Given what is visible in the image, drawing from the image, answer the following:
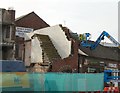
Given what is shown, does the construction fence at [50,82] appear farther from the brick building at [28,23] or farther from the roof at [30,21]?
the roof at [30,21]

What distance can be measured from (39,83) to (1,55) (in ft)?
82.5

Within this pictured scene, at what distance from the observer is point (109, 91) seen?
2131 centimetres

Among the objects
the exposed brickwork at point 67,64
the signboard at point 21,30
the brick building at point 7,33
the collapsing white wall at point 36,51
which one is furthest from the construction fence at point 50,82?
the signboard at point 21,30

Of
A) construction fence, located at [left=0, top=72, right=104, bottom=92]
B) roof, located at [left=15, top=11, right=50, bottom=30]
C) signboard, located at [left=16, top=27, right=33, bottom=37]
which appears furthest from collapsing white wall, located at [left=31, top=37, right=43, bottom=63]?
construction fence, located at [left=0, top=72, right=104, bottom=92]

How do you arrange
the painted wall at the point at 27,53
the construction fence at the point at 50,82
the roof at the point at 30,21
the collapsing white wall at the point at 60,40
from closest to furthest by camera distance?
the construction fence at the point at 50,82 < the collapsing white wall at the point at 60,40 < the painted wall at the point at 27,53 < the roof at the point at 30,21

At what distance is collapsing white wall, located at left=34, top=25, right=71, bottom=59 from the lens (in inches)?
1622

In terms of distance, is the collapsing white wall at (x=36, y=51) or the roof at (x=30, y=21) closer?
the collapsing white wall at (x=36, y=51)

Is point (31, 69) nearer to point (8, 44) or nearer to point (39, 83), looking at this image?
point (8, 44)

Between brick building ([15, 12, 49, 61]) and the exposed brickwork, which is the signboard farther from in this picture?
the exposed brickwork

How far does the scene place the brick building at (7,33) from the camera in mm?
44188

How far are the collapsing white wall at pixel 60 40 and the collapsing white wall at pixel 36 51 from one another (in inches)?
98.3

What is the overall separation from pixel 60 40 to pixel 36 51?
12.0 ft

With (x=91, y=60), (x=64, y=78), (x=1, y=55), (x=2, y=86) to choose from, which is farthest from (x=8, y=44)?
(x=2, y=86)

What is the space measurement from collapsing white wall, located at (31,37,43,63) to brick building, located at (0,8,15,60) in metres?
2.92
